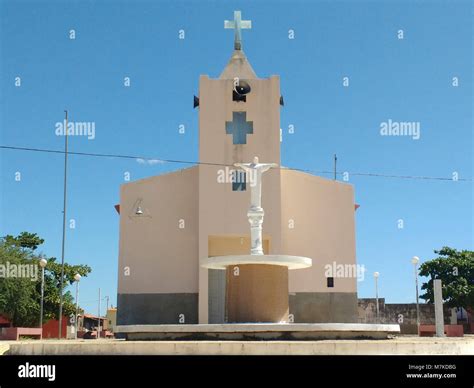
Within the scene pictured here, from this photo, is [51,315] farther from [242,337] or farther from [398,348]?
[398,348]

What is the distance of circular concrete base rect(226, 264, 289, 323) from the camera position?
58.8ft

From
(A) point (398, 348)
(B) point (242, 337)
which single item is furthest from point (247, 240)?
(A) point (398, 348)

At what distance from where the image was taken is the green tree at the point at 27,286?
36.8 metres

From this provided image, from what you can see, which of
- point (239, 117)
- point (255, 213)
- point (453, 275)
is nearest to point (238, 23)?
point (239, 117)

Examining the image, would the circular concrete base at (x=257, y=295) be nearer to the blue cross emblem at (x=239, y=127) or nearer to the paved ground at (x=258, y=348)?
the paved ground at (x=258, y=348)

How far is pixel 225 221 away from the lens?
26.8 metres

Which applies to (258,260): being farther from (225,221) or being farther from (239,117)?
(239,117)

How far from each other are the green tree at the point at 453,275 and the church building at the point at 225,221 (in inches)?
519

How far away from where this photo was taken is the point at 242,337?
48.9ft

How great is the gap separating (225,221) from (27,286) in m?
16.3

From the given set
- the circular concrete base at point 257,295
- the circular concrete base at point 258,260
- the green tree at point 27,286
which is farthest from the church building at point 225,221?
the green tree at point 27,286

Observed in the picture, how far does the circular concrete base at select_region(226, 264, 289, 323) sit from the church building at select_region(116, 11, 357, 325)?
27.1 feet

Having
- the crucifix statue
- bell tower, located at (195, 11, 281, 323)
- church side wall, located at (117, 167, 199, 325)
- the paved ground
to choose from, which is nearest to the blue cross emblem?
bell tower, located at (195, 11, 281, 323)
